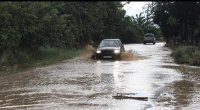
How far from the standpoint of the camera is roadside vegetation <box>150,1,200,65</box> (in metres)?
30.7

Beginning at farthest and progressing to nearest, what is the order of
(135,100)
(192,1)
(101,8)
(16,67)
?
1. (101,8)
2. (192,1)
3. (16,67)
4. (135,100)

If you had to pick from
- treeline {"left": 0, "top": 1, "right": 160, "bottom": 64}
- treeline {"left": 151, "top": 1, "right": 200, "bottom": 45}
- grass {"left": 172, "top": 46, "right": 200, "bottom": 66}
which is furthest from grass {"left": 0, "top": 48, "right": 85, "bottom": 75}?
treeline {"left": 151, "top": 1, "right": 200, "bottom": 45}

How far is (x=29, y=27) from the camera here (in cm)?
2861

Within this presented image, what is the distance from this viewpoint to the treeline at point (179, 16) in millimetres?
44281

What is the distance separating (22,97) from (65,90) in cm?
190

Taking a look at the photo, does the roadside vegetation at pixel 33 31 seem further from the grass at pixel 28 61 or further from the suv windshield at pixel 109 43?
the suv windshield at pixel 109 43

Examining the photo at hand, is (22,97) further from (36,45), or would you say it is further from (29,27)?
(36,45)

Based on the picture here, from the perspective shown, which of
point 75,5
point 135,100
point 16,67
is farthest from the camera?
point 75,5

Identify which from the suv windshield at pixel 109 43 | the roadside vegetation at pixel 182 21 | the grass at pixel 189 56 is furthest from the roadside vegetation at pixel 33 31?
the roadside vegetation at pixel 182 21

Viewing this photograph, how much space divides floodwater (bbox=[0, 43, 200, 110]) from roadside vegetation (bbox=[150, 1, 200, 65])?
8382 mm

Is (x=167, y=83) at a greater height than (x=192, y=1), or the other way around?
(x=192, y=1)

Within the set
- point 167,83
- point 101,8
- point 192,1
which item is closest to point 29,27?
point 167,83

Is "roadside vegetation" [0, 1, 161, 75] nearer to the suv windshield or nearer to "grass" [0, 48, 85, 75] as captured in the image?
"grass" [0, 48, 85, 75]

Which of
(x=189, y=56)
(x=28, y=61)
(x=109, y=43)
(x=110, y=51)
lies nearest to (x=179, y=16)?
(x=109, y=43)
